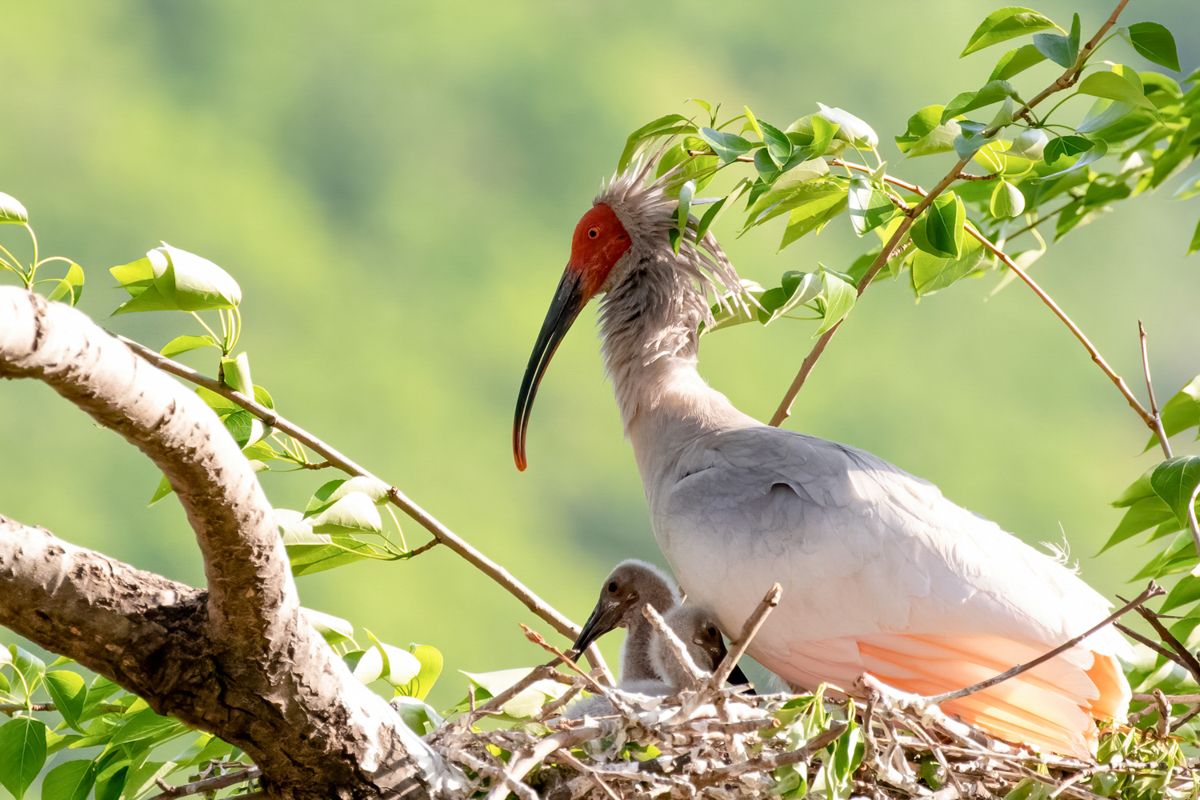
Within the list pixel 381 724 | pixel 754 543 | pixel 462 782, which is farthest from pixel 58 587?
pixel 754 543

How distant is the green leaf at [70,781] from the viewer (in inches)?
60.3

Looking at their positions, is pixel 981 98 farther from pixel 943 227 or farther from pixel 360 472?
pixel 360 472

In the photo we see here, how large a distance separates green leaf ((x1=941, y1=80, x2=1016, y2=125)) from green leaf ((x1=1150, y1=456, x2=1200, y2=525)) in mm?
585

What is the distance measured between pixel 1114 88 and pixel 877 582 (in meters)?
0.81

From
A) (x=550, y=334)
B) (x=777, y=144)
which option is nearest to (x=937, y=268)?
(x=777, y=144)

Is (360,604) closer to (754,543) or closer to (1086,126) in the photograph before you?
(754,543)

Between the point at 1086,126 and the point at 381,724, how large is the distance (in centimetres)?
141

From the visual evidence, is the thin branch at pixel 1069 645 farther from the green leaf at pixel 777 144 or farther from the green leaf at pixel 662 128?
the green leaf at pixel 662 128

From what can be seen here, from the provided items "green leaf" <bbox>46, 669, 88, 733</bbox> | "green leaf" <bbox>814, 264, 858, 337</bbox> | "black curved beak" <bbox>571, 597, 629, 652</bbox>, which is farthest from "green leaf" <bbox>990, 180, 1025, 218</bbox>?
"green leaf" <bbox>46, 669, 88, 733</bbox>

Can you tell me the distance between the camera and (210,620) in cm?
110

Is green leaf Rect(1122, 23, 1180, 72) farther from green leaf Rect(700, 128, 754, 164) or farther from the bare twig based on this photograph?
the bare twig

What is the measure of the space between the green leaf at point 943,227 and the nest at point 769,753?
0.67 meters

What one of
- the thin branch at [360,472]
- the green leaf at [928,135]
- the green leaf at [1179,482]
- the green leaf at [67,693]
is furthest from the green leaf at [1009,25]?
the green leaf at [67,693]

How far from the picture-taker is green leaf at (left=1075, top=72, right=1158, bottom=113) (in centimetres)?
149
